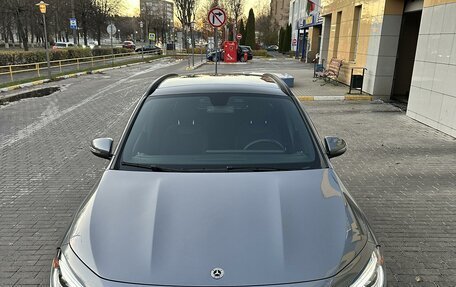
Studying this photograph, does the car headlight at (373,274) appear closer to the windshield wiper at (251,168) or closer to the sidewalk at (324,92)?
the windshield wiper at (251,168)

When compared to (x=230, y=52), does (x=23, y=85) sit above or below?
below

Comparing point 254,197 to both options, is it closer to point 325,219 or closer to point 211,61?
point 325,219

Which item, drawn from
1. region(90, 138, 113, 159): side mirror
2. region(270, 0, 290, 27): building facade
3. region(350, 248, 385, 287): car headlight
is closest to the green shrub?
region(90, 138, 113, 159): side mirror

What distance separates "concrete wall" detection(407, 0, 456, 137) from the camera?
8812mm

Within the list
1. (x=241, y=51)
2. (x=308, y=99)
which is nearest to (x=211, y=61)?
(x=241, y=51)

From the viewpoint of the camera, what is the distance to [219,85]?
12.2ft

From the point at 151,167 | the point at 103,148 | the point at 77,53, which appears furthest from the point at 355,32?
the point at 77,53

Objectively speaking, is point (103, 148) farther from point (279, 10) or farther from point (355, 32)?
point (279, 10)

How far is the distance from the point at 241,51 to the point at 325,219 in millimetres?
37761

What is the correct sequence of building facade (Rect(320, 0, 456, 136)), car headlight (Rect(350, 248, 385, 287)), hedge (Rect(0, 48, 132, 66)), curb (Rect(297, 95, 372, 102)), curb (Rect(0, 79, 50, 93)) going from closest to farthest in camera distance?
car headlight (Rect(350, 248, 385, 287)), building facade (Rect(320, 0, 456, 136)), curb (Rect(297, 95, 372, 102)), curb (Rect(0, 79, 50, 93)), hedge (Rect(0, 48, 132, 66))

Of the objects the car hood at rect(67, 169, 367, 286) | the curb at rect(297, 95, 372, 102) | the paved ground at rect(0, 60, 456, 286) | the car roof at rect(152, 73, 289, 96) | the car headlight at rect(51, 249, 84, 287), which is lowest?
the paved ground at rect(0, 60, 456, 286)

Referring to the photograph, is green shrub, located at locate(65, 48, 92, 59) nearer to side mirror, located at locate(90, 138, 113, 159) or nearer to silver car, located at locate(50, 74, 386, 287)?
side mirror, located at locate(90, 138, 113, 159)

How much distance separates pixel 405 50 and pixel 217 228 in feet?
44.0

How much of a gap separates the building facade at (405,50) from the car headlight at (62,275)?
8685 millimetres
